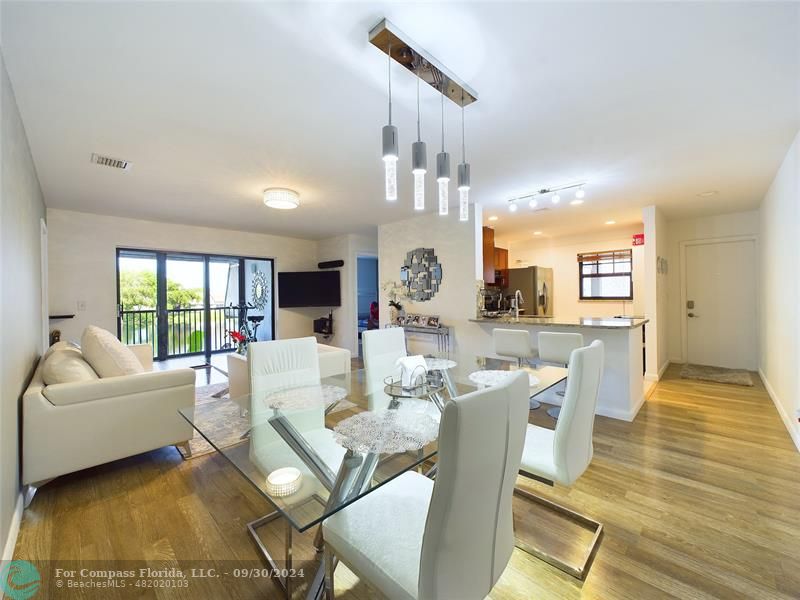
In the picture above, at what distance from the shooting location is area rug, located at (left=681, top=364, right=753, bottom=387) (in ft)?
14.3

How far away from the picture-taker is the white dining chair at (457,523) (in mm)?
769

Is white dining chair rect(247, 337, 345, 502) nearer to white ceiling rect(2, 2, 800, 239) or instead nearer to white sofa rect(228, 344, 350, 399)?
white sofa rect(228, 344, 350, 399)

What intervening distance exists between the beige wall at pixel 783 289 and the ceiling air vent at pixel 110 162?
5286 mm

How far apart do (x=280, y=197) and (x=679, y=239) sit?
6.16 meters

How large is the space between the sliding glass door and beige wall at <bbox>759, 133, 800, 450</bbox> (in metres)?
6.31

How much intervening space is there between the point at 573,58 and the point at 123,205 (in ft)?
16.4

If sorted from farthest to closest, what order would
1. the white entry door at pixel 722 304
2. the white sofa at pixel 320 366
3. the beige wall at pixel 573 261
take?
the beige wall at pixel 573 261 < the white entry door at pixel 722 304 < the white sofa at pixel 320 366

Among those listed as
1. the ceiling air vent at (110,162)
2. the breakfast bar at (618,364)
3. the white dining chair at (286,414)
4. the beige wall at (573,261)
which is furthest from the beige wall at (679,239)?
the ceiling air vent at (110,162)

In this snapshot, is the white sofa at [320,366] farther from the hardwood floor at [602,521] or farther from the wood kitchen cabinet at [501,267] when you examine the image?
the wood kitchen cabinet at [501,267]

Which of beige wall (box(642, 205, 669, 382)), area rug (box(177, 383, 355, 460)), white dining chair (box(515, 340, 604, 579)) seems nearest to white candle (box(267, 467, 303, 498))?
area rug (box(177, 383, 355, 460))

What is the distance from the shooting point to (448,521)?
31.1 inches

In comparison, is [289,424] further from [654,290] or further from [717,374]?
[717,374]

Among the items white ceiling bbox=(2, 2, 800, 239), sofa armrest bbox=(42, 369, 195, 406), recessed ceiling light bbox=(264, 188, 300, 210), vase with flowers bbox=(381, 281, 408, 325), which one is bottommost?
sofa armrest bbox=(42, 369, 195, 406)

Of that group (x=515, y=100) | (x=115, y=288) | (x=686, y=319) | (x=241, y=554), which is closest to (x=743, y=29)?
(x=515, y=100)
